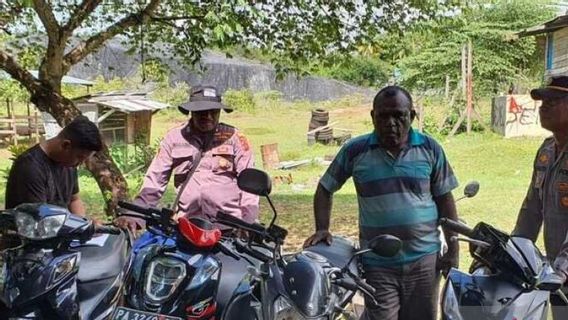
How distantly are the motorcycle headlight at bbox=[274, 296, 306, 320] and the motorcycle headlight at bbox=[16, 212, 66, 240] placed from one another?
0.96 meters

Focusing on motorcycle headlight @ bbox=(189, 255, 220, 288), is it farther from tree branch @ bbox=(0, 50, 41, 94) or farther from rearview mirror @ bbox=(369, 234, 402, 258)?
tree branch @ bbox=(0, 50, 41, 94)

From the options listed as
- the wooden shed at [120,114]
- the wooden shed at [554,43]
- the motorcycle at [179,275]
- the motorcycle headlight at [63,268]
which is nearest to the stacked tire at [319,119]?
the wooden shed at [120,114]

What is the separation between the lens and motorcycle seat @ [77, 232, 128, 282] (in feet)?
9.02

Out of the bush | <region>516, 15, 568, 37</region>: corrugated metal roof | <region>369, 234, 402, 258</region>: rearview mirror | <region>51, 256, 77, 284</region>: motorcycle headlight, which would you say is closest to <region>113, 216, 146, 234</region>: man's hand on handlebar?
<region>51, 256, 77, 284</region>: motorcycle headlight

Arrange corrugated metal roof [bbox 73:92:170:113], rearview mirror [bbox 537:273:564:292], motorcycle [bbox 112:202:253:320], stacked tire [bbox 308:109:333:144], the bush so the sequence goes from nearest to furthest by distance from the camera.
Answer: rearview mirror [bbox 537:273:564:292] < motorcycle [bbox 112:202:253:320] < corrugated metal roof [bbox 73:92:170:113] < stacked tire [bbox 308:109:333:144] < the bush

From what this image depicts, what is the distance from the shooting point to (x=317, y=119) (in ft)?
70.4

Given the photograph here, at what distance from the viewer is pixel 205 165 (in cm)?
376

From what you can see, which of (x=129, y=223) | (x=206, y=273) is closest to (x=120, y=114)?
(x=129, y=223)

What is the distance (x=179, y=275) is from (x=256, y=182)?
41 cm

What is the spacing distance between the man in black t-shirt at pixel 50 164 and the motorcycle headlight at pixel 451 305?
1.85m

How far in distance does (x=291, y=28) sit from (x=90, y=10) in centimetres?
204

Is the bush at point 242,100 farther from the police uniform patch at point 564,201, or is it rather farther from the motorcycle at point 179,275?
the motorcycle at point 179,275

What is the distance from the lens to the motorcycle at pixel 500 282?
78.1 inches

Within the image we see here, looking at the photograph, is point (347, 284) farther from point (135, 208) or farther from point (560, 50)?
point (560, 50)
